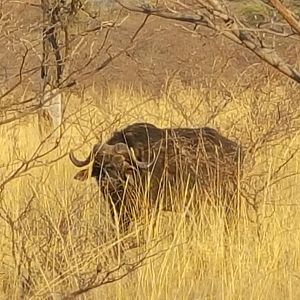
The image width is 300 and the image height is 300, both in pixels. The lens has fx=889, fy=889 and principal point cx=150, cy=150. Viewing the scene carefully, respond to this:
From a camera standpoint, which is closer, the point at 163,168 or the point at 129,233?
the point at 129,233

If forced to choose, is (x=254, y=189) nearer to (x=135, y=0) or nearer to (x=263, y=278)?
(x=263, y=278)

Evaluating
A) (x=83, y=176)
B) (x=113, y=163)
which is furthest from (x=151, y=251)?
(x=113, y=163)

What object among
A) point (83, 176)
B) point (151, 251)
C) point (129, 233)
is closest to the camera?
point (129, 233)

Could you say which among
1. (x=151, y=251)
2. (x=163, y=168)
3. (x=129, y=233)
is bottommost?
(x=151, y=251)

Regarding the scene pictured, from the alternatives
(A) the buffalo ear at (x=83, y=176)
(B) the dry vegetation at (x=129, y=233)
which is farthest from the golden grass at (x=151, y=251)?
(A) the buffalo ear at (x=83, y=176)

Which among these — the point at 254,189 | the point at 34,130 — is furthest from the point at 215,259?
the point at 34,130

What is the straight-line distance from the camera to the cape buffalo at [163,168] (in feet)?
18.0

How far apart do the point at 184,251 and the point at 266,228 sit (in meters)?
0.56

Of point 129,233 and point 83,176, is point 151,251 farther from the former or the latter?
point 83,176

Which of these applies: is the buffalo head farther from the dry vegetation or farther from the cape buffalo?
the dry vegetation

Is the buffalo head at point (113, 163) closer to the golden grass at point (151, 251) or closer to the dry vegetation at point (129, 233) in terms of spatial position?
the dry vegetation at point (129, 233)

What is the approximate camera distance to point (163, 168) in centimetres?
619

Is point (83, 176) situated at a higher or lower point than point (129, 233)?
higher

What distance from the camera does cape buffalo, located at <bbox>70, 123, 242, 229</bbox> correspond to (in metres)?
5.49
